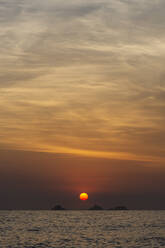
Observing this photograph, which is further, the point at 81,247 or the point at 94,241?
the point at 94,241

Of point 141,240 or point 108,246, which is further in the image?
point 141,240

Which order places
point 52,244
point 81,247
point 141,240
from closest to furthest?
point 81,247 → point 52,244 → point 141,240

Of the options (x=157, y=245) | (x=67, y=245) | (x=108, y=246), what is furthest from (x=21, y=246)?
(x=157, y=245)

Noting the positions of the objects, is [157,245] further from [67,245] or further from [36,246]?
[36,246]

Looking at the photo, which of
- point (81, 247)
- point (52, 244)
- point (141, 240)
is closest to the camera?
point (81, 247)

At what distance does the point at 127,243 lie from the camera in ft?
282

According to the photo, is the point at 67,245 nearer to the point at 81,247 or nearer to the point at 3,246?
the point at 81,247

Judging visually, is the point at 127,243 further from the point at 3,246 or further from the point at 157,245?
the point at 3,246

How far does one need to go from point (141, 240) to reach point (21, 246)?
2846 centimetres

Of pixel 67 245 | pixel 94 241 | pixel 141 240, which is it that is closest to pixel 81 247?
pixel 67 245

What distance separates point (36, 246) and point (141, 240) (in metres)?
25.8

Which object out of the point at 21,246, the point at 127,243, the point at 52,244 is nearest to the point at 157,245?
the point at 127,243

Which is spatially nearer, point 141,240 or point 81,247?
point 81,247

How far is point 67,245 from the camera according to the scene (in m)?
83.3
